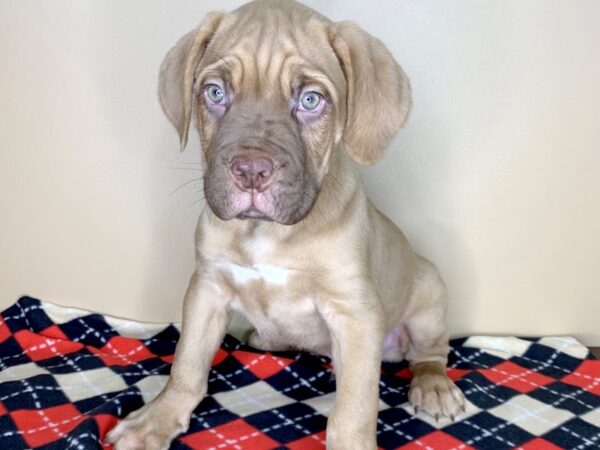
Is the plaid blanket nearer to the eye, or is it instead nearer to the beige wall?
the beige wall

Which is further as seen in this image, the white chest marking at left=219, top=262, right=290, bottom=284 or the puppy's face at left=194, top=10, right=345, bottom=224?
the white chest marking at left=219, top=262, right=290, bottom=284

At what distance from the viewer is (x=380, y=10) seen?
3.49 metres

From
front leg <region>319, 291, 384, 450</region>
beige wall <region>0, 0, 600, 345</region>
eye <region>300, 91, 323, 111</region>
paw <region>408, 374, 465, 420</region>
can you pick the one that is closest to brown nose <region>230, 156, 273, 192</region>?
eye <region>300, 91, 323, 111</region>

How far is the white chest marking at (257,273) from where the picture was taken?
8.72ft

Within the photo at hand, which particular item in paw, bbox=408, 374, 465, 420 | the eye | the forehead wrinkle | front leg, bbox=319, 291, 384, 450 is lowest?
paw, bbox=408, 374, 465, 420

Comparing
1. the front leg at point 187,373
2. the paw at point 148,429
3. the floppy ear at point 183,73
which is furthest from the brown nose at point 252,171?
the paw at point 148,429

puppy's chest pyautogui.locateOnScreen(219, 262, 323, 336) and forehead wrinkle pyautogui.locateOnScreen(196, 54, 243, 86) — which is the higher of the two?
forehead wrinkle pyautogui.locateOnScreen(196, 54, 243, 86)

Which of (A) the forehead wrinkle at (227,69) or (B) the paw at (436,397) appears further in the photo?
(B) the paw at (436,397)

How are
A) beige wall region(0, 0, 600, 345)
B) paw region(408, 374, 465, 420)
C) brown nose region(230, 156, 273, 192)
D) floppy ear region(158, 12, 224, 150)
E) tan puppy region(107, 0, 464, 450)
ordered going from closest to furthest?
brown nose region(230, 156, 273, 192), tan puppy region(107, 0, 464, 450), floppy ear region(158, 12, 224, 150), paw region(408, 374, 465, 420), beige wall region(0, 0, 600, 345)

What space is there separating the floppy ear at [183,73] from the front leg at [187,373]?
2.12ft

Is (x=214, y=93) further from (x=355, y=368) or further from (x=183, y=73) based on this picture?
(x=355, y=368)

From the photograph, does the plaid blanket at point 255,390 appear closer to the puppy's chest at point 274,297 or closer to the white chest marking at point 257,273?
the puppy's chest at point 274,297

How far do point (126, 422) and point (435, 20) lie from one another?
232 centimetres

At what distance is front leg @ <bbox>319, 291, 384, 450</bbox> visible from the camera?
2.48 metres
